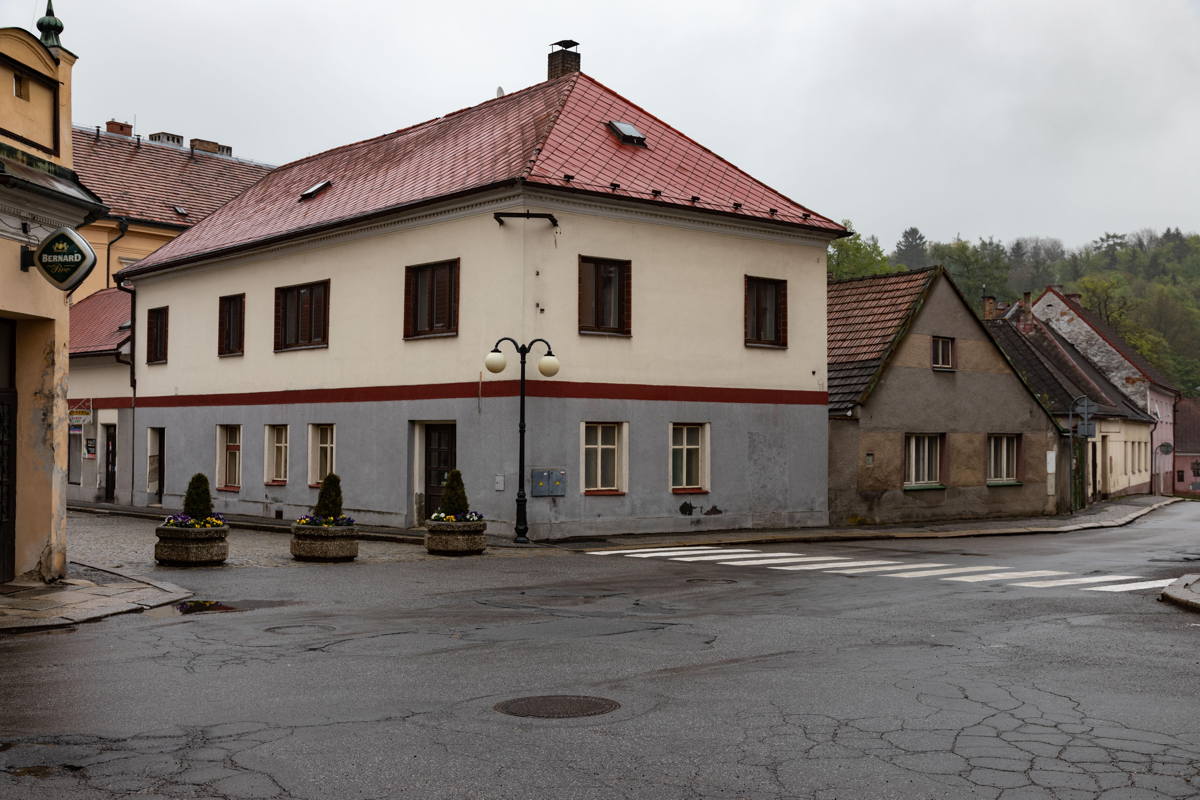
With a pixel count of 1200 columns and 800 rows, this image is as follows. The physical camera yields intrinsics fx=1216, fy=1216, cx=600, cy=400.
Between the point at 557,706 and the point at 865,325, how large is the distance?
24.7 metres

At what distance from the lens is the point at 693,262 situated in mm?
25062

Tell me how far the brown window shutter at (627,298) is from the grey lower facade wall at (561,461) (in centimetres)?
151

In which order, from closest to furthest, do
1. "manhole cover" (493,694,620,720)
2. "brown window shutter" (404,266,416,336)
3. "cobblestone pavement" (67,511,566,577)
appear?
"manhole cover" (493,694,620,720)
"cobblestone pavement" (67,511,566,577)
"brown window shutter" (404,266,416,336)

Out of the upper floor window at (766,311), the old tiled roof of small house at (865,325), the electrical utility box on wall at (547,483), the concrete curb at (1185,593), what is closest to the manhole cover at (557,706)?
the concrete curb at (1185,593)

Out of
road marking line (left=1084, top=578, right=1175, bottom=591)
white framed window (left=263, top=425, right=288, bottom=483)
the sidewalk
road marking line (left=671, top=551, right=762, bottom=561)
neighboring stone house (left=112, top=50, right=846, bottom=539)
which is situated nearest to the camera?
the sidewalk

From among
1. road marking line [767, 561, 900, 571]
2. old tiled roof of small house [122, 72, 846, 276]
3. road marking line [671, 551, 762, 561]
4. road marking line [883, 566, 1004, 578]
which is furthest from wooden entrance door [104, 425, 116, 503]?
road marking line [883, 566, 1004, 578]

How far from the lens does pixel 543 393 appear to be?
22906mm

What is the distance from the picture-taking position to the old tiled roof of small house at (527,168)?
24.1 metres

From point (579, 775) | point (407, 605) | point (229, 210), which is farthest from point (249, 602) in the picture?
point (229, 210)

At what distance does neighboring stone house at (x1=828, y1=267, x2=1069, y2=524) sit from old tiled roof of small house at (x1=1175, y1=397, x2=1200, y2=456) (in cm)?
5164

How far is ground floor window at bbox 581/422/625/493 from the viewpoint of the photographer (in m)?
23.7

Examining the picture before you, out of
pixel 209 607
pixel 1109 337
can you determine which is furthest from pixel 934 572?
pixel 1109 337

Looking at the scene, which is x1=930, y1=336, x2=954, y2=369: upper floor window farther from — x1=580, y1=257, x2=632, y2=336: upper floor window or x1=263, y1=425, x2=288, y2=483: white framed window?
x1=263, y1=425, x2=288, y2=483: white framed window

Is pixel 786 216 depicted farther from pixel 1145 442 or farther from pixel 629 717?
pixel 1145 442
